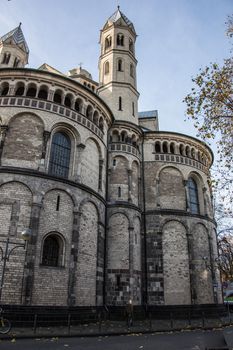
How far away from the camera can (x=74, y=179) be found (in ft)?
63.5

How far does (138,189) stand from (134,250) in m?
5.79

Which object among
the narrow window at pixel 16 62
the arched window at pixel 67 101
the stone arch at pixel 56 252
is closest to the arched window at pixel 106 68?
the narrow window at pixel 16 62

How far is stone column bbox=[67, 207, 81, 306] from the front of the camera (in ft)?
54.9

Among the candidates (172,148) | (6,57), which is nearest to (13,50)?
(6,57)

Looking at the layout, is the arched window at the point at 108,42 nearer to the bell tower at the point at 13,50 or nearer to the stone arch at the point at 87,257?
the bell tower at the point at 13,50

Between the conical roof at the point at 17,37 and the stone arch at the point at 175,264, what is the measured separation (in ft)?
78.0

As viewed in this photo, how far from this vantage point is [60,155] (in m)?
19.9

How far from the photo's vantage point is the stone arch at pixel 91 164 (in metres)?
20.4

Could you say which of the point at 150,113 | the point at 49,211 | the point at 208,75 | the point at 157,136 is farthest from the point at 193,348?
the point at 150,113

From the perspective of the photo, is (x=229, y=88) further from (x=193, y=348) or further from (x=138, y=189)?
(x=138, y=189)

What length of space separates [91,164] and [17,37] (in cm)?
1913

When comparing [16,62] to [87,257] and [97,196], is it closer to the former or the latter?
[97,196]

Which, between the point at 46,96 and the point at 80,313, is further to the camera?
the point at 46,96

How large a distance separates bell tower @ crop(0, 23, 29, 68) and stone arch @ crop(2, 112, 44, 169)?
43.7 feet
